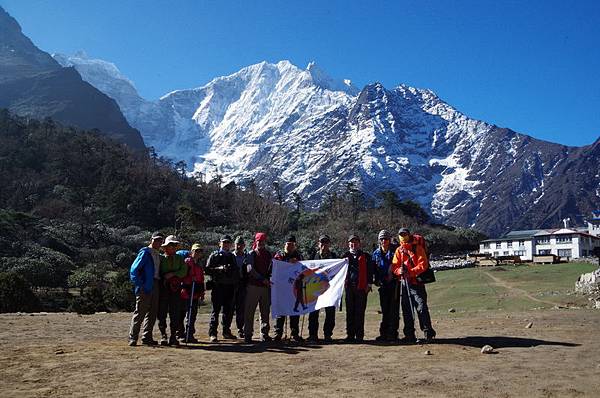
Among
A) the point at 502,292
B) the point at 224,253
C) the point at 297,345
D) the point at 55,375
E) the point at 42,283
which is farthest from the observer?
the point at 42,283

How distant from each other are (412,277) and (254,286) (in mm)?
2677

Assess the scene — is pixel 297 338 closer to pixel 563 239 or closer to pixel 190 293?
pixel 190 293

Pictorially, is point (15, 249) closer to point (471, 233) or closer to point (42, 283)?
point (42, 283)

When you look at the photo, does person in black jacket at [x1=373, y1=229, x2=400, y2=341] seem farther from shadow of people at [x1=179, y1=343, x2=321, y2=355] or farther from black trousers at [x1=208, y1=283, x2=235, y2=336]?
black trousers at [x1=208, y1=283, x2=235, y2=336]

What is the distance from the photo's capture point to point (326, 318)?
9.21 meters

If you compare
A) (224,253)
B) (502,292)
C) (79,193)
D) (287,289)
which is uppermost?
(79,193)

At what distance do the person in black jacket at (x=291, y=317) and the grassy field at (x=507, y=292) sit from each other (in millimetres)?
8288

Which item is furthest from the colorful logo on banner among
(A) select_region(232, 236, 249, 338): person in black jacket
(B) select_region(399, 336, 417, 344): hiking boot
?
(B) select_region(399, 336, 417, 344): hiking boot

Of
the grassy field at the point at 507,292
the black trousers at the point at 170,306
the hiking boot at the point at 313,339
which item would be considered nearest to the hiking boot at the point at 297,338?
the hiking boot at the point at 313,339

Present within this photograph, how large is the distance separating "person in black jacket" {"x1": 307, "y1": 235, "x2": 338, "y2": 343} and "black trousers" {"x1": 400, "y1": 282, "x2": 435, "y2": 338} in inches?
49.3

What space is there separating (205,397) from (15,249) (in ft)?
123

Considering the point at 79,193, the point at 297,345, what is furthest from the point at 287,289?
the point at 79,193

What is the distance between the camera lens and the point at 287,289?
948 cm

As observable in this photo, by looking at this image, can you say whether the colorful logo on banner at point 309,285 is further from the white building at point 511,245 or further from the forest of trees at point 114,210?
the white building at point 511,245
